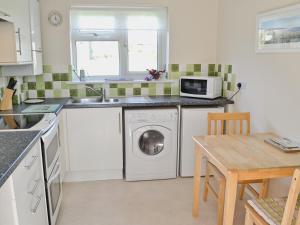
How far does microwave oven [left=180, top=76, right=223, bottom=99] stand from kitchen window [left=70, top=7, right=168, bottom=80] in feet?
1.64

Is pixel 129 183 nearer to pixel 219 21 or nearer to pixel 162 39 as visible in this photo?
pixel 162 39

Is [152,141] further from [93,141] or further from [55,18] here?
[55,18]

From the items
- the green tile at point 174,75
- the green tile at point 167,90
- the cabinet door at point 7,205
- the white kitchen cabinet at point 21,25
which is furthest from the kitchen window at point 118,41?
the cabinet door at point 7,205

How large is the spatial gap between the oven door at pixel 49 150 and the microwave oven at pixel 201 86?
163cm

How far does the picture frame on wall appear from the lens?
2.05 metres

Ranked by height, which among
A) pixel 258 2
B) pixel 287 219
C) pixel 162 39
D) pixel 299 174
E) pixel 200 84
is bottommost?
pixel 287 219

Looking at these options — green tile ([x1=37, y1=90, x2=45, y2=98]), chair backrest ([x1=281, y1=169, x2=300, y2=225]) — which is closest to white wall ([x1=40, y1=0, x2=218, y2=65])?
green tile ([x1=37, y1=90, x2=45, y2=98])

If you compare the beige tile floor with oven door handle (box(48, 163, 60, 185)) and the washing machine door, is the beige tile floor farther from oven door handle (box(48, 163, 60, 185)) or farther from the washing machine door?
oven door handle (box(48, 163, 60, 185))

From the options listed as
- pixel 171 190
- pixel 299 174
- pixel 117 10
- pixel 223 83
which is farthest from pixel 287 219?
pixel 117 10

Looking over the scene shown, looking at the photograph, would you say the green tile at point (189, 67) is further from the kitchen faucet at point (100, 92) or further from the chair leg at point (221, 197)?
the chair leg at point (221, 197)

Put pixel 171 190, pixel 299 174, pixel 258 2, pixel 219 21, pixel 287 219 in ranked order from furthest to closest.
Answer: pixel 219 21 < pixel 171 190 < pixel 258 2 < pixel 287 219 < pixel 299 174

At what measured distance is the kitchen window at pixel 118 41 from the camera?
3344 mm

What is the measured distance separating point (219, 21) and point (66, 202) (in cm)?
267

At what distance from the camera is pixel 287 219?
1372 mm
